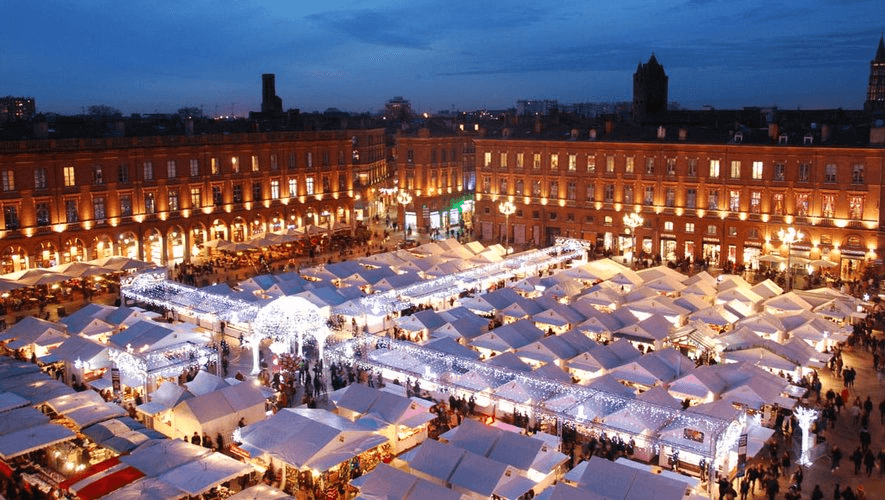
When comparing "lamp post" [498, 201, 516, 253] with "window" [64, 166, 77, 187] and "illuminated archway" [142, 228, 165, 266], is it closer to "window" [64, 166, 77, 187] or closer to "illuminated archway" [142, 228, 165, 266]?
"illuminated archway" [142, 228, 165, 266]

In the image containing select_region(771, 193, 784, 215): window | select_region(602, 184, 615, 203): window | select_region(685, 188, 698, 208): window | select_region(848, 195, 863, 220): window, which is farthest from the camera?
select_region(602, 184, 615, 203): window

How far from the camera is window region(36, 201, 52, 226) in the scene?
49031 millimetres

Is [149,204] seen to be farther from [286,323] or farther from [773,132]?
[773,132]

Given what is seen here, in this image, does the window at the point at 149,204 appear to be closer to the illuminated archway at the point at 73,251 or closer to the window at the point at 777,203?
the illuminated archway at the point at 73,251

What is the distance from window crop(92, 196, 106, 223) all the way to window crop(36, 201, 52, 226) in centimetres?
297

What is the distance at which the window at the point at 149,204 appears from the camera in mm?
54694

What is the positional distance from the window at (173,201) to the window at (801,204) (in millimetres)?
42283

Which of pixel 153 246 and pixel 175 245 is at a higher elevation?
pixel 153 246

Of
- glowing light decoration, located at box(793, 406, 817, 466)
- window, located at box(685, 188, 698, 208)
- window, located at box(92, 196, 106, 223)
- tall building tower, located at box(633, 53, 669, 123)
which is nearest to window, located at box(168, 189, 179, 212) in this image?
window, located at box(92, 196, 106, 223)

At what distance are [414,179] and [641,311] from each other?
37606 millimetres

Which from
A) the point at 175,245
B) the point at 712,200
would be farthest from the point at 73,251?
the point at 712,200

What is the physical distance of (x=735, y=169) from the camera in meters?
54.8

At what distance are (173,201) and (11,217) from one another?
36.3 feet

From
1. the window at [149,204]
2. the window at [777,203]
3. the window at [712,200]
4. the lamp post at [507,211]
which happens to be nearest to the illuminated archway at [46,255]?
the window at [149,204]
